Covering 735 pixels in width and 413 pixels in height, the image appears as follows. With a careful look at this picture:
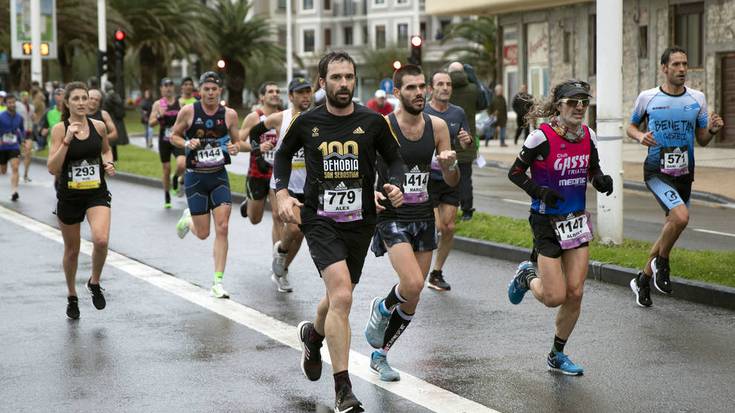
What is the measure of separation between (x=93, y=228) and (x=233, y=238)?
519 cm

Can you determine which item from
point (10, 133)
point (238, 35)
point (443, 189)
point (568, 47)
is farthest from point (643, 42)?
point (238, 35)

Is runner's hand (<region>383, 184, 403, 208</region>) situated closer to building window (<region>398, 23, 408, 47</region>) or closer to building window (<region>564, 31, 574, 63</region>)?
building window (<region>564, 31, 574, 63</region>)

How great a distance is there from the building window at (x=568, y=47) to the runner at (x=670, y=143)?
27.9 m

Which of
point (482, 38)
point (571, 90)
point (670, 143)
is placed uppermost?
point (482, 38)

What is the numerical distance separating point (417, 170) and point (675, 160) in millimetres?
2822

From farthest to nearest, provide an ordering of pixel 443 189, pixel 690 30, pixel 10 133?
pixel 690 30 → pixel 10 133 → pixel 443 189

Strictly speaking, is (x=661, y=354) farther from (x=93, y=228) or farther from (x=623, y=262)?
(x=93, y=228)

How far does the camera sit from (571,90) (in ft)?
24.1

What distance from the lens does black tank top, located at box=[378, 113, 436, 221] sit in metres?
7.71

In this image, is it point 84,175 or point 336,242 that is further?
point 84,175

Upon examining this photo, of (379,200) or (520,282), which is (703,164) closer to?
(520,282)

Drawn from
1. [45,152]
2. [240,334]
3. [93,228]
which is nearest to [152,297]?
[93,228]

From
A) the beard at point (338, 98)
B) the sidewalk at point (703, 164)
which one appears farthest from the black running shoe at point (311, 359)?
the sidewalk at point (703, 164)

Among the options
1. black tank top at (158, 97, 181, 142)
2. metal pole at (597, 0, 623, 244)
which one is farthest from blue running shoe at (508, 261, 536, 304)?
black tank top at (158, 97, 181, 142)
